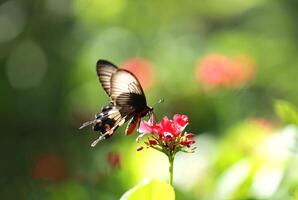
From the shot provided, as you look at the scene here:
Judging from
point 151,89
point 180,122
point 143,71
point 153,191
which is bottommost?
point 151,89

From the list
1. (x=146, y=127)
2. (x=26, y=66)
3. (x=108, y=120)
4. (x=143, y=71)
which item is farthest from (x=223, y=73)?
(x=146, y=127)

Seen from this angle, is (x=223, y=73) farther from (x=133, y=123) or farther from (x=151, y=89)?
(x=133, y=123)

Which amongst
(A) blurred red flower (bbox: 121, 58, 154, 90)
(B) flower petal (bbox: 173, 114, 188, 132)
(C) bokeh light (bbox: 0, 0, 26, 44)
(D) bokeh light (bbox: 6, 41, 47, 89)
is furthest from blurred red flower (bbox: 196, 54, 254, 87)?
(B) flower petal (bbox: 173, 114, 188, 132)

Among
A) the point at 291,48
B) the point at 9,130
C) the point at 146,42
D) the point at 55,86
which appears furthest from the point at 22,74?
the point at 291,48

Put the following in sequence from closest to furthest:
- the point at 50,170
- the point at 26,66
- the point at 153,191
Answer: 1. the point at 153,191
2. the point at 50,170
3. the point at 26,66

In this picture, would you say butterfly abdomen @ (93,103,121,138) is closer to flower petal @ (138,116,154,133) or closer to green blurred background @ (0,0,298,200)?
flower petal @ (138,116,154,133)

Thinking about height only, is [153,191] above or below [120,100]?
below

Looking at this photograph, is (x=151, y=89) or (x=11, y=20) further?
(x=11, y=20)
